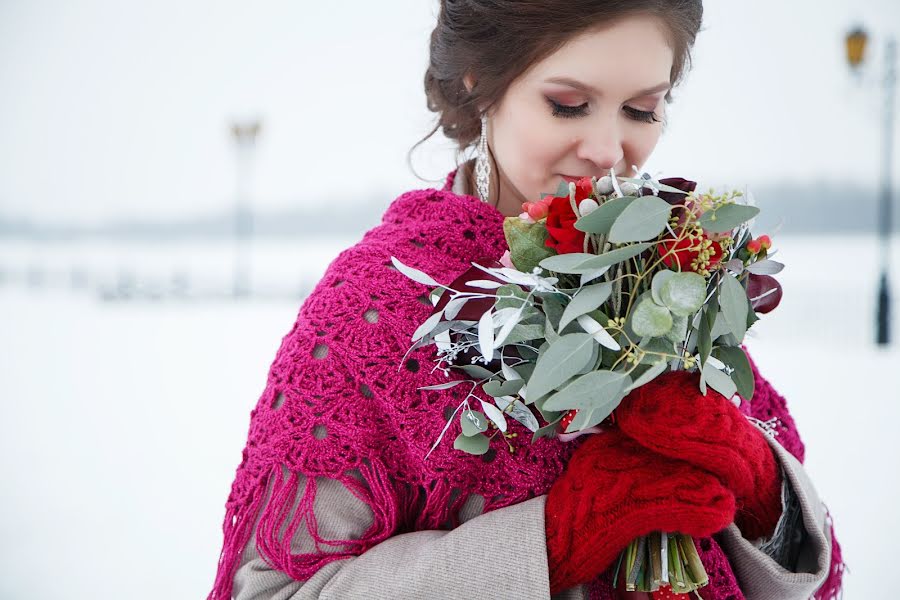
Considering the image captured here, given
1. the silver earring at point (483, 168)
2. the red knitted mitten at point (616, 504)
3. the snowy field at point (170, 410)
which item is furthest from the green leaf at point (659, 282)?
the snowy field at point (170, 410)

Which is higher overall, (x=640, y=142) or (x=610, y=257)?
(x=640, y=142)

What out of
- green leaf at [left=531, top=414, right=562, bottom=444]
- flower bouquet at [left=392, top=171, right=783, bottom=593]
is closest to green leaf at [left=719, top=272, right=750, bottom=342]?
flower bouquet at [left=392, top=171, right=783, bottom=593]

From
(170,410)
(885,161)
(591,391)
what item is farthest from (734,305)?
(885,161)

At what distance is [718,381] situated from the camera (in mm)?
836

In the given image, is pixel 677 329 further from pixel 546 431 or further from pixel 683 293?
pixel 546 431

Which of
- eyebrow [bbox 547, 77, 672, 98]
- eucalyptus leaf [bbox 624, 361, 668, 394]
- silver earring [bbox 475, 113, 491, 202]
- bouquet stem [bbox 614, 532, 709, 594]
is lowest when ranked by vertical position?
bouquet stem [bbox 614, 532, 709, 594]

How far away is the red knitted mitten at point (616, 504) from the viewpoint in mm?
812

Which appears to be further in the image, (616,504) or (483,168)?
(483,168)

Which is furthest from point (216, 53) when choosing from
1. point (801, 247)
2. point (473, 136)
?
point (473, 136)

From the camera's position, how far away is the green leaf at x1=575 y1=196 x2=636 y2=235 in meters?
0.79

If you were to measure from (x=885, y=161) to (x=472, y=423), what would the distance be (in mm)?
5995

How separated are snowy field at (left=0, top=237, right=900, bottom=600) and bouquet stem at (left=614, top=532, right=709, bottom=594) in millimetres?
1101

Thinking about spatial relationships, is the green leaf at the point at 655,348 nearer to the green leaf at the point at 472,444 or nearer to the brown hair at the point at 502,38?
the green leaf at the point at 472,444

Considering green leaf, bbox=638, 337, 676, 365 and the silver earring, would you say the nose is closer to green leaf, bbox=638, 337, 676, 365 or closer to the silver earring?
the silver earring
